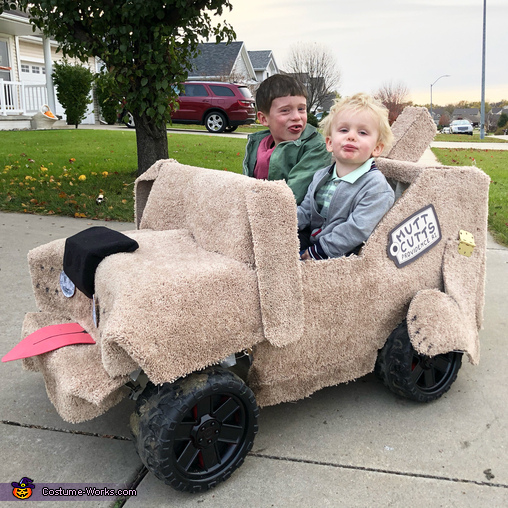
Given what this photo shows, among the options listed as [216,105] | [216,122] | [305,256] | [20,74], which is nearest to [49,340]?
[305,256]

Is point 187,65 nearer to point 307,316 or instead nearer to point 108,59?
point 108,59

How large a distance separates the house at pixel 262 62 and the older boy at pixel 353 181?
1941 inches

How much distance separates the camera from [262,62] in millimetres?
50344

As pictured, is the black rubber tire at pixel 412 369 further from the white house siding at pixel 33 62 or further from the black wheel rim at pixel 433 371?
the white house siding at pixel 33 62

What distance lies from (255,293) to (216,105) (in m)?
18.4

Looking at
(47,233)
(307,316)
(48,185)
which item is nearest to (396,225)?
(307,316)

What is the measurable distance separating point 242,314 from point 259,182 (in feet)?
1.58

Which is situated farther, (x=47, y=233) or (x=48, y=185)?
(x=48, y=185)

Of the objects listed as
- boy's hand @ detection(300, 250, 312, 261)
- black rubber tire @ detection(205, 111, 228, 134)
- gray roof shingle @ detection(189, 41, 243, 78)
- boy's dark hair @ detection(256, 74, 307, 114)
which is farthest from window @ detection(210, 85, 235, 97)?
gray roof shingle @ detection(189, 41, 243, 78)

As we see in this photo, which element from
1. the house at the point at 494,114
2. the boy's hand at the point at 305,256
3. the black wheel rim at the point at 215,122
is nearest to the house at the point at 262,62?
the black wheel rim at the point at 215,122

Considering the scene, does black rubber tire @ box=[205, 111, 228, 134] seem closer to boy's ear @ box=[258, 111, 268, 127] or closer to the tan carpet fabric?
boy's ear @ box=[258, 111, 268, 127]

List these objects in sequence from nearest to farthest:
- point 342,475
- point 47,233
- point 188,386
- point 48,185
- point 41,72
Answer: point 188,386
point 342,475
point 47,233
point 48,185
point 41,72

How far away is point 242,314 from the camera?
76.5 inches

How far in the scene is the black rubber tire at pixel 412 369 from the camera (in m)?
2.41
